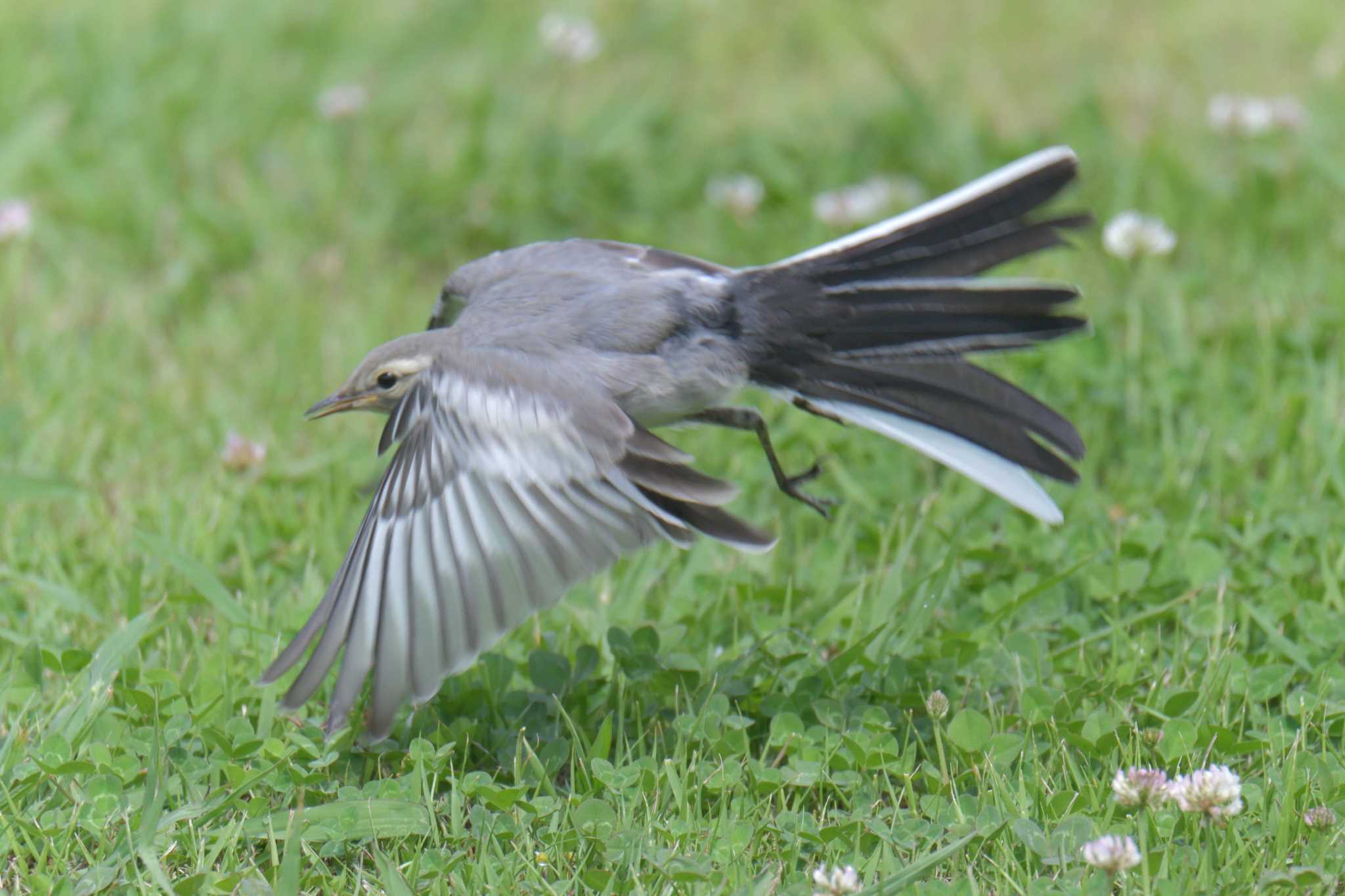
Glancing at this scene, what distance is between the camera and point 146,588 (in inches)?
157

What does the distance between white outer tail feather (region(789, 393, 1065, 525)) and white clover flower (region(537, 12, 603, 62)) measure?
165 inches

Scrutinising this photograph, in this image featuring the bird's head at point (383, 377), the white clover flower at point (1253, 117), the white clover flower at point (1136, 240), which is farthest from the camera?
the white clover flower at point (1253, 117)

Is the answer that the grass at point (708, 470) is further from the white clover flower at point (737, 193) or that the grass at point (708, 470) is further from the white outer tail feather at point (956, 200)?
the white outer tail feather at point (956, 200)

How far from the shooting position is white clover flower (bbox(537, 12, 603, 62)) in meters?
7.18

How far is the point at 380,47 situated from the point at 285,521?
387 centimetres

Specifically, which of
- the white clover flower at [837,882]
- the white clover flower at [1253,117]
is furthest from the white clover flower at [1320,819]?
the white clover flower at [1253,117]

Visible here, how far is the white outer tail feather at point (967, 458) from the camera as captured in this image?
3316 millimetres

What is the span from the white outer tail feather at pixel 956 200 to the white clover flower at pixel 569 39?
Result: 12.8ft

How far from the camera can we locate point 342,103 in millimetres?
6512

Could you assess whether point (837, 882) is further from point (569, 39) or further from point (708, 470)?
point (569, 39)

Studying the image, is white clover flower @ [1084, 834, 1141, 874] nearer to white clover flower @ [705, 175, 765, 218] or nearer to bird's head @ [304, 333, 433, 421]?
bird's head @ [304, 333, 433, 421]

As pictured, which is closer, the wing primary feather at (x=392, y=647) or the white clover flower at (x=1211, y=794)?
the white clover flower at (x=1211, y=794)

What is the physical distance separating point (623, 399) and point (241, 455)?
5.04 feet

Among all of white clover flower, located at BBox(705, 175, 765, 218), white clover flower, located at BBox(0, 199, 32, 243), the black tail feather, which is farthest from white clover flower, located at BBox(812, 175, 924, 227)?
white clover flower, located at BBox(0, 199, 32, 243)
